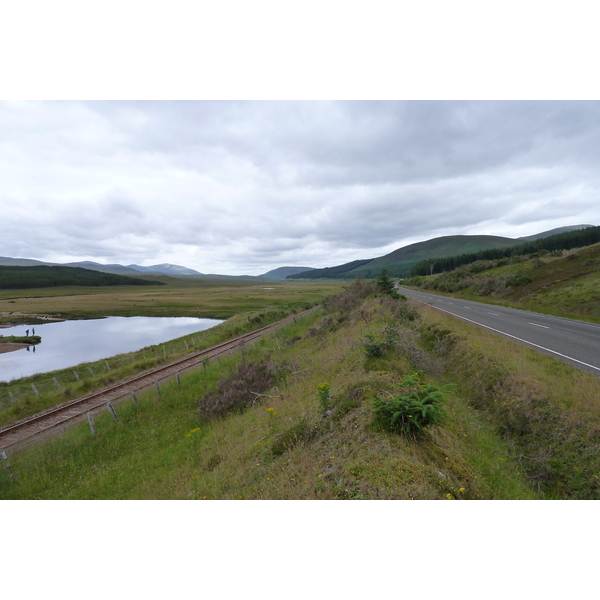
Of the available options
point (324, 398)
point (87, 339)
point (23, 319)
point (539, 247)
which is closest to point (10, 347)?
point (87, 339)

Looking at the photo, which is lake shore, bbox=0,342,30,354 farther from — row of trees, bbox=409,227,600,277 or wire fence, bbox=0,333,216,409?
row of trees, bbox=409,227,600,277

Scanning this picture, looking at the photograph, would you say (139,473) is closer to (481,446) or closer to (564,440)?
(481,446)

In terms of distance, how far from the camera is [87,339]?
48781mm

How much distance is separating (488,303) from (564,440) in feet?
101

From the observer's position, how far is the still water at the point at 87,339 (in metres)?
35.5

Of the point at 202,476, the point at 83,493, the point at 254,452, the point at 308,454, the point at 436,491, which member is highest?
the point at 436,491

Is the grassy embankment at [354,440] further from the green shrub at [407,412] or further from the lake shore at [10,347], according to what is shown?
the lake shore at [10,347]

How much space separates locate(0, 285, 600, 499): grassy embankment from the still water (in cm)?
2809

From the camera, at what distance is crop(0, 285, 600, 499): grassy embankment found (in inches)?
207

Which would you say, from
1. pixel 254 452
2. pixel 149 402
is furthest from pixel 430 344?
pixel 149 402

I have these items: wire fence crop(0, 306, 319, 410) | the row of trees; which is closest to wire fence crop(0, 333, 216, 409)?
wire fence crop(0, 306, 319, 410)

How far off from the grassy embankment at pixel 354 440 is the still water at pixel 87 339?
Answer: 1106 inches

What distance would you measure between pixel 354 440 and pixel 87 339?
185ft

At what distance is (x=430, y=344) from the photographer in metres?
15.6
